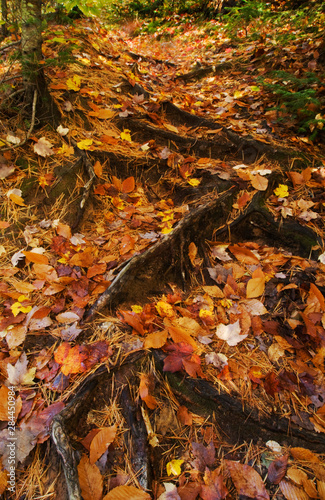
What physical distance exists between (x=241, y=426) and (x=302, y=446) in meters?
0.32

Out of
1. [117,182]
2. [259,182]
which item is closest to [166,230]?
[117,182]

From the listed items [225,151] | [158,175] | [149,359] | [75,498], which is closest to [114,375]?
[149,359]

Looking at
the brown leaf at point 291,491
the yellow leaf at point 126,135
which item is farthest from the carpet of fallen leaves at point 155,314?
the yellow leaf at point 126,135

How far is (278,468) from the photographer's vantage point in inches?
50.9

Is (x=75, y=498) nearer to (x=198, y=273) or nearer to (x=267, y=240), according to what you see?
(x=198, y=273)

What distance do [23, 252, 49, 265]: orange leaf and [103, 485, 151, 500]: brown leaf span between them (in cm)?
139

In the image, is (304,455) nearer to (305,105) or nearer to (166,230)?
(166,230)

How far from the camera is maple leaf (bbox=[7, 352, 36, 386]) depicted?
138cm

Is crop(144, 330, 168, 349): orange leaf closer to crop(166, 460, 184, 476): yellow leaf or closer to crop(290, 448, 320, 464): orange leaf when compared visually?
crop(166, 460, 184, 476): yellow leaf

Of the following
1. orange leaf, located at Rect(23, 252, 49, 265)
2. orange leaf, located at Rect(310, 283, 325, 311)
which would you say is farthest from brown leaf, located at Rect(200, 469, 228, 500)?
orange leaf, located at Rect(23, 252, 49, 265)

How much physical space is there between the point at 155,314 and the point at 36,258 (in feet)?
3.16

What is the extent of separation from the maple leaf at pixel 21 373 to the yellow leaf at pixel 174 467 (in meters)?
0.83

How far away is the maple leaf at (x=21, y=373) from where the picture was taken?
1.38 metres

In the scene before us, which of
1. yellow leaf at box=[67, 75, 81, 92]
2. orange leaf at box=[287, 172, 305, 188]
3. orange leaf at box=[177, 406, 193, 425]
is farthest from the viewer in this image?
yellow leaf at box=[67, 75, 81, 92]
